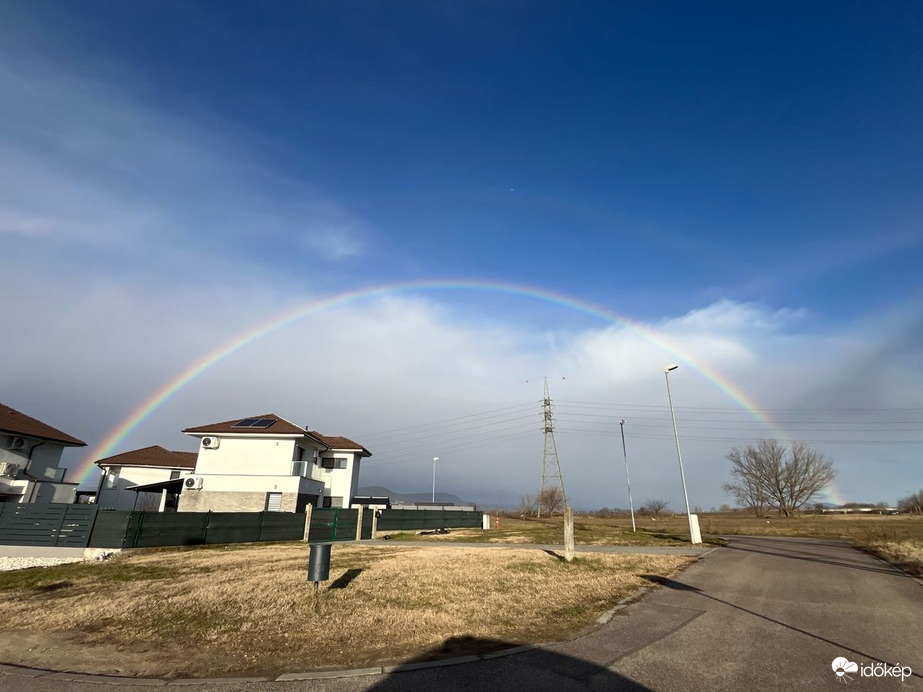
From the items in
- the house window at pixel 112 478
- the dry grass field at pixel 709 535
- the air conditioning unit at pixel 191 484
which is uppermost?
the house window at pixel 112 478

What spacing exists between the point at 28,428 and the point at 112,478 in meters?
14.8

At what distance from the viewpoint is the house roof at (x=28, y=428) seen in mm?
32703

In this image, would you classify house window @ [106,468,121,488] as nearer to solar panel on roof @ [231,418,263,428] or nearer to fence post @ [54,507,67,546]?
solar panel on roof @ [231,418,263,428]

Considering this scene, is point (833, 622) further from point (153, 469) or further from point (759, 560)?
point (153, 469)

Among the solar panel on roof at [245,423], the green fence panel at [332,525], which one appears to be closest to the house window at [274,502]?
the solar panel on roof at [245,423]

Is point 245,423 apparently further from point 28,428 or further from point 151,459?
point 151,459

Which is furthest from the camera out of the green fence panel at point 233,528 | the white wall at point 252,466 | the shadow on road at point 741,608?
the white wall at point 252,466

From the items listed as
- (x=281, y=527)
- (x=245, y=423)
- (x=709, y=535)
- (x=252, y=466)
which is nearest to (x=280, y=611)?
(x=281, y=527)

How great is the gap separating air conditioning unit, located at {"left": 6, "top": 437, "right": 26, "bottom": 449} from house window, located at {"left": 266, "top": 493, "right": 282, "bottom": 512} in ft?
59.6

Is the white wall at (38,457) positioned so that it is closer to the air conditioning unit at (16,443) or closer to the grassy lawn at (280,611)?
the air conditioning unit at (16,443)

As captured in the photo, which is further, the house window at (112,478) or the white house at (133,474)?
the house window at (112,478)

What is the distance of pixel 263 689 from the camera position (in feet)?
16.2

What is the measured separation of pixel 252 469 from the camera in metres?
35.4

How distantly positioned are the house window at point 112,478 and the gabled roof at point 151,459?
984 mm
